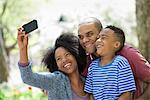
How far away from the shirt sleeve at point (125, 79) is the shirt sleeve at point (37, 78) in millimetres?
512

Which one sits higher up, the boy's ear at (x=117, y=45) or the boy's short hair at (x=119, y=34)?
the boy's short hair at (x=119, y=34)

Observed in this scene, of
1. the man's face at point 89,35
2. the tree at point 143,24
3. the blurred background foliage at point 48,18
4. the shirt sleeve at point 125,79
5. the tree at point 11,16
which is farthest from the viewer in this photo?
the tree at point 11,16

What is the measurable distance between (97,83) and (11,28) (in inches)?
734

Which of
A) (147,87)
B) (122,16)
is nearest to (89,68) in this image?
(147,87)

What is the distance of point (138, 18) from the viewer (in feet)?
15.7

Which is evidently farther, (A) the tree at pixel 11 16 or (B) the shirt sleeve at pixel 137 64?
(A) the tree at pixel 11 16

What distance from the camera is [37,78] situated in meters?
3.04

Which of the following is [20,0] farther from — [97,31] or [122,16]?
[97,31]

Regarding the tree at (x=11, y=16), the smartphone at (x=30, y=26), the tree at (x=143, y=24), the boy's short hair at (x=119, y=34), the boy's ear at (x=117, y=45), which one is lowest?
the tree at (x=11, y=16)

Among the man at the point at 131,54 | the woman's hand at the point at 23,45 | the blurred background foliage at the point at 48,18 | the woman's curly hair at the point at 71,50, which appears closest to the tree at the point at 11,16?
the blurred background foliage at the point at 48,18

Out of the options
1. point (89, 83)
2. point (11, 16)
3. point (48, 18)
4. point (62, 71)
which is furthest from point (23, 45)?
point (11, 16)

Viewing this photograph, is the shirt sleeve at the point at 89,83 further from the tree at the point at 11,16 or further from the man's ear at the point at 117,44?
the tree at the point at 11,16

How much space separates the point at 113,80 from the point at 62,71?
463 mm

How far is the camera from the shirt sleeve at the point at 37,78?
299cm
